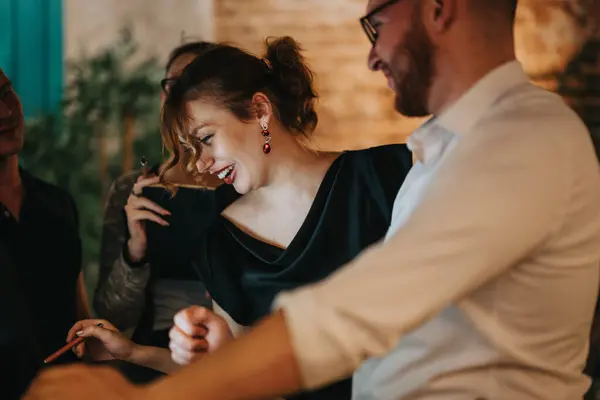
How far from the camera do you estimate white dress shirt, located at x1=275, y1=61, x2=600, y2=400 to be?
506mm

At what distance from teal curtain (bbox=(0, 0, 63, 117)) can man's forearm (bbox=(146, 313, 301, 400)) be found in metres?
1.23

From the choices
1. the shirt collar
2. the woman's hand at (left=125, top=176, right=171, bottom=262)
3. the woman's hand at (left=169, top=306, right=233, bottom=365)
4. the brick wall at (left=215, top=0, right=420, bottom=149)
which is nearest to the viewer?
the shirt collar

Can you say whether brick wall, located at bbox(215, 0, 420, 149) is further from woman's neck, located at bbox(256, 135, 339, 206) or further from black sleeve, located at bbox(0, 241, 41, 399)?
black sleeve, located at bbox(0, 241, 41, 399)

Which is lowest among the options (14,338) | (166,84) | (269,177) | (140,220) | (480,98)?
(14,338)

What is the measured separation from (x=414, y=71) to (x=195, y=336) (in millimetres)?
513

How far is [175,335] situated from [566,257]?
0.58 meters

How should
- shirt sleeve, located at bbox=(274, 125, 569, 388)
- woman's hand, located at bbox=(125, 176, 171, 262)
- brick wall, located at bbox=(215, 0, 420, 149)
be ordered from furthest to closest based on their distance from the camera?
1. brick wall, located at bbox=(215, 0, 420, 149)
2. woman's hand, located at bbox=(125, 176, 171, 262)
3. shirt sleeve, located at bbox=(274, 125, 569, 388)

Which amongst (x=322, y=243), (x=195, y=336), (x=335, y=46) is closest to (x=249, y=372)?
(x=195, y=336)

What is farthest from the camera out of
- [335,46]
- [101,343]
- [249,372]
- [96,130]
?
[96,130]

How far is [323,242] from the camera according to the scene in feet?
3.83

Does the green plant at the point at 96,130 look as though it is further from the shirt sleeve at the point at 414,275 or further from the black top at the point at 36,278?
the shirt sleeve at the point at 414,275

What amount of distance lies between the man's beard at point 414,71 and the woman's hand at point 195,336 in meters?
0.44

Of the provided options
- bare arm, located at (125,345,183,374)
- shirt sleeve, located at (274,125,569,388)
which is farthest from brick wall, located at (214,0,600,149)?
shirt sleeve, located at (274,125,569,388)

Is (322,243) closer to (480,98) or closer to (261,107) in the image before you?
(261,107)
